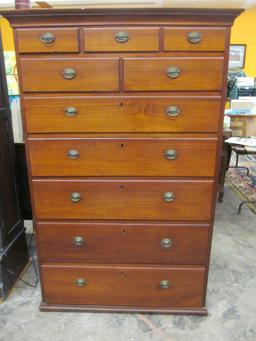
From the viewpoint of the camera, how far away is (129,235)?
5.40 ft

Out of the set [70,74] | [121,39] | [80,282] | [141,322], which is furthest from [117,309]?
[121,39]

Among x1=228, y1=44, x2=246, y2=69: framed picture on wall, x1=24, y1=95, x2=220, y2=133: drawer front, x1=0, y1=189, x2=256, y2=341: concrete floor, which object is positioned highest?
x1=228, y1=44, x2=246, y2=69: framed picture on wall

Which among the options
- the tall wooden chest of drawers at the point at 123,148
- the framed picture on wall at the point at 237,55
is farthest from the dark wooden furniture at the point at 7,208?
the framed picture on wall at the point at 237,55

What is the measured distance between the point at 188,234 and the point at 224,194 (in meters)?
2.17

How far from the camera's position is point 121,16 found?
1.30 metres

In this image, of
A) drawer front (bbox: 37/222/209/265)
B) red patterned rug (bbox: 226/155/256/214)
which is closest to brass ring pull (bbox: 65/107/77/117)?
drawer front (bbox: 37/222/209/265)

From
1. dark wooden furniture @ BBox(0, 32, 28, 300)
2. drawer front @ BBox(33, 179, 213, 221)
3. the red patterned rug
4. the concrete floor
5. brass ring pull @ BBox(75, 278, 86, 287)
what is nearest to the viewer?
drawer front @ BBox(33, 179, 213, 221)

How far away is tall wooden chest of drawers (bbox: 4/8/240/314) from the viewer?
1335mm

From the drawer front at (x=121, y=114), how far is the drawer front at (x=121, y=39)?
8.8 inches

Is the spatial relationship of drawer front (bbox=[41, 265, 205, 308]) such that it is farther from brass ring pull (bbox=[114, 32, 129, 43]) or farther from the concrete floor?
brass ring pull (bbox=[114, 32, 129, 43])

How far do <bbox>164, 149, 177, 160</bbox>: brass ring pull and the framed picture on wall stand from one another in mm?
6194

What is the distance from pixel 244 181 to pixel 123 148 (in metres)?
3.01

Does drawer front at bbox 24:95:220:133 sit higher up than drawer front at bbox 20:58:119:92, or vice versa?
drawer front at bbox 20:58:119:92

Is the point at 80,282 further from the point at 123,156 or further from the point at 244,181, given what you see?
the point at 244,181
